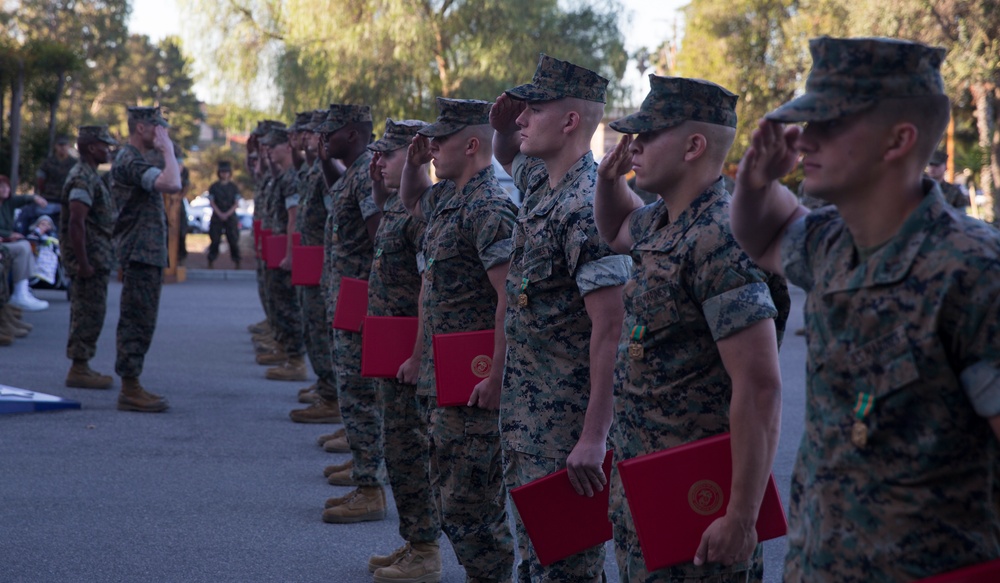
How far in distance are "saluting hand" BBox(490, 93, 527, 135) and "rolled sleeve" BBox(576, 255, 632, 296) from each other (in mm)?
1006

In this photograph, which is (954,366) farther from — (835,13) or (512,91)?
(835,13)

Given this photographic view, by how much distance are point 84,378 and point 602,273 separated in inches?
298

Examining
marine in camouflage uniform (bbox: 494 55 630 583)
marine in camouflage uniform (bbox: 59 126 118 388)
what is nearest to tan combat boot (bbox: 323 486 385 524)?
marine in camouflage uniform (bbox: 494 55 630 583)

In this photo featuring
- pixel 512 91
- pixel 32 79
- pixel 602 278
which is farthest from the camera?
pixel 32 79

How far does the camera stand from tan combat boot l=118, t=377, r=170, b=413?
9.05 m

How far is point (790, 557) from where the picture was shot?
232cm

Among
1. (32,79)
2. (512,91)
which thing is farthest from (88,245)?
(32,79)

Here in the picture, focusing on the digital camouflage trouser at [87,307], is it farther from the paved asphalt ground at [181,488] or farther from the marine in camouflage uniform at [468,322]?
the marine in camouflage uniform at [468,322]

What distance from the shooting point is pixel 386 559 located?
17.2 ft

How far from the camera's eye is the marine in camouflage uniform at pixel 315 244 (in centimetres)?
845

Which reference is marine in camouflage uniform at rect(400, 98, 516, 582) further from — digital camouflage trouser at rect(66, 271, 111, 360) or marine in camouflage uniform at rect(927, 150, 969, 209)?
marine in camouflage uniform at rect(927, 150, 969, 209)

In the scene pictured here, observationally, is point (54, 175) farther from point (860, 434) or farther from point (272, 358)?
point (860, 434)

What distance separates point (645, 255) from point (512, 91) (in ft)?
3.72

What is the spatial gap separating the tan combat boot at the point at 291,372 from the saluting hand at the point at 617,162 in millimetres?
8048
